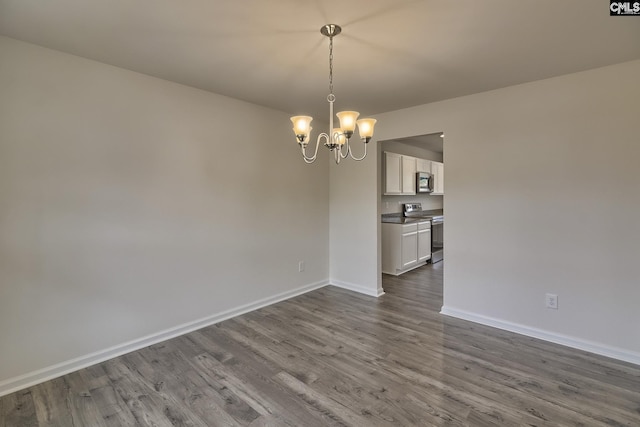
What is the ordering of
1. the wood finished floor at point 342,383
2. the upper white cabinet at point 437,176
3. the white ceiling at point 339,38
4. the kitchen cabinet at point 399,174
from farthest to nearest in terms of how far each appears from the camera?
the upper white cabinet at point 437,176 < the kitchen cabinet at point 399,174 < the wood finished floor at point 342,383 < the white ceiling at point 339,38

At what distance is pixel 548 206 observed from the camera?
279cm

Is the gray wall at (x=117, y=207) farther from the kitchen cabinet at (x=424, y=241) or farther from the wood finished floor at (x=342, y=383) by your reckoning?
the kitchen cabinet at (x=424, y=241)

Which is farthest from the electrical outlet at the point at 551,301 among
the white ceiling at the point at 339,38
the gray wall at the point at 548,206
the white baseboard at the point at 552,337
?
the white ceiling at the point at 339,38

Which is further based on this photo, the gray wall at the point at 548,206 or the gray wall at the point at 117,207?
the gray wall at the point at 548,206

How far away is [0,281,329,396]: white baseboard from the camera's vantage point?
2145 millimetres

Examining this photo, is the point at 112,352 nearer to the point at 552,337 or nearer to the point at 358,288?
the point at 358,288

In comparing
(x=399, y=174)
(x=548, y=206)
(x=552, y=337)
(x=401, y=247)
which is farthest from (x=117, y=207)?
(x=399, y=174)

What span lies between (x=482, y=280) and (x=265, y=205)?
264 centimetres

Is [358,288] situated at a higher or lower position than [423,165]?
lower

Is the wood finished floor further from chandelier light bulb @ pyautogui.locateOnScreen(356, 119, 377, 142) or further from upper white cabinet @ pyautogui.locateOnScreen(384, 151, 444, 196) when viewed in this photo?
upper white cabinet @ pyautogui.locateOnScreen(384, 151, 444, 196)

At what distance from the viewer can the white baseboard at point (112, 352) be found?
84.4 inches

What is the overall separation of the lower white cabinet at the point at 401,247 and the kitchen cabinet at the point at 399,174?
2.18ft

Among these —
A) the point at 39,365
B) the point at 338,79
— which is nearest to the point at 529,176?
the point at 338,79

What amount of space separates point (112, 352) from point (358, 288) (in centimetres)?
293
